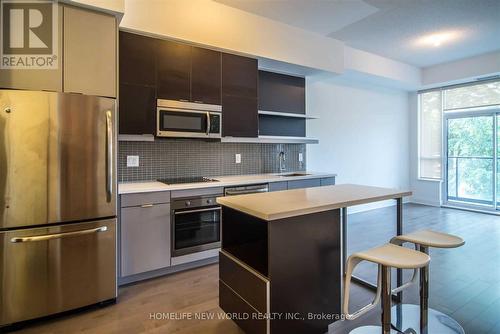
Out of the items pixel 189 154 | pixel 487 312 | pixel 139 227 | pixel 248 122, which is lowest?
pixel 487 312

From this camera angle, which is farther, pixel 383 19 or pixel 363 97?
pixel 363 97

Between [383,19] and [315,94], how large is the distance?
154cm

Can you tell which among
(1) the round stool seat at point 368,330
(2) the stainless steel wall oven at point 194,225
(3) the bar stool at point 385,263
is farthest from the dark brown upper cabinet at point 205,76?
(1) the round stool seat at point 368,330

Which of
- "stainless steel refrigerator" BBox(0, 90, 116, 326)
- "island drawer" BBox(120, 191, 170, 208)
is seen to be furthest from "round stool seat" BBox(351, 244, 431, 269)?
"stainless steel refrigerator" BBox(0, 90, 116, 326)

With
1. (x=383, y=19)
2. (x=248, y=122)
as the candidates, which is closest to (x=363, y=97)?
(x=383, y=19)

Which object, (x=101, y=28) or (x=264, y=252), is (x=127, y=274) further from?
(x=101, y=28)

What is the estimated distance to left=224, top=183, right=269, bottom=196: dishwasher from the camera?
308cm

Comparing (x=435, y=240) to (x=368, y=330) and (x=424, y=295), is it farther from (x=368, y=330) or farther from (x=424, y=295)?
(x=368, y=330)

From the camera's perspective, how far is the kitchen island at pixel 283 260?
1.54 m

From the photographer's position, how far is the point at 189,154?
3.46 m

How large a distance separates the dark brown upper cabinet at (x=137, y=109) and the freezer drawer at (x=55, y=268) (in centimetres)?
100

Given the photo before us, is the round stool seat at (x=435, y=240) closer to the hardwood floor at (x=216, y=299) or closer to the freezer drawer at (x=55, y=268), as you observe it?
the hardwood floor at (x=216, y=299)

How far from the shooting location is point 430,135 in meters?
6.38
